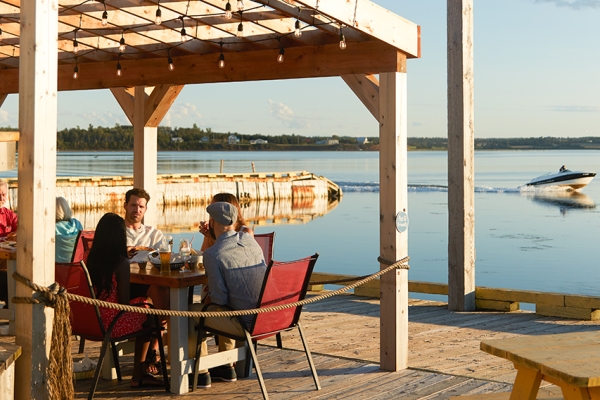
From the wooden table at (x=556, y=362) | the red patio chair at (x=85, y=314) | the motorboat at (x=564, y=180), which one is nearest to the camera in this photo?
the wooden table at (x=556, y=362)

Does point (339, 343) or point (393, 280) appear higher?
point (393, 280)

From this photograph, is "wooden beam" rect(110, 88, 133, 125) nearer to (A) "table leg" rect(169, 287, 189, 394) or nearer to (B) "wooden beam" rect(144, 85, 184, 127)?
(B) "wooden beam" rect(144, 85, 184, 127)

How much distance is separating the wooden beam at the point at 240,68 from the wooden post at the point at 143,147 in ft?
1.07

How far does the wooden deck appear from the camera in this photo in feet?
16.3

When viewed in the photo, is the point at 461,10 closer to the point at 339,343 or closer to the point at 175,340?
the point at 339,343

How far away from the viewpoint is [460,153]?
25.8ft

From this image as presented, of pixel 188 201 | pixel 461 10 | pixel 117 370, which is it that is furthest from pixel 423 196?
pixel 117 370

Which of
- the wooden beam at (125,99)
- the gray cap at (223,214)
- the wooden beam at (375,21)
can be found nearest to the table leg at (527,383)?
the gray cap at (223,214)

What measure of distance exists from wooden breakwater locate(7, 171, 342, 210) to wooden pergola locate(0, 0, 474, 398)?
1531 cm

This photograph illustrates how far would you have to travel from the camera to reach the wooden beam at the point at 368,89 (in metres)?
5.73

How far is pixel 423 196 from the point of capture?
43.8m

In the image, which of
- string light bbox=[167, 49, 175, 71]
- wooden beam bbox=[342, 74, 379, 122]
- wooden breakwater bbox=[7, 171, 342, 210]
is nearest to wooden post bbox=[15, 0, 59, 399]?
wooden beam bbox=[342, 74, 379, 122]

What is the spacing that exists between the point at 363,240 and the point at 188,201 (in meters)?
9.73

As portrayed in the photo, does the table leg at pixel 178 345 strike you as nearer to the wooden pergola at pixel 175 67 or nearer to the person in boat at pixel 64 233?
the wooden pergola at pixel 175 67
